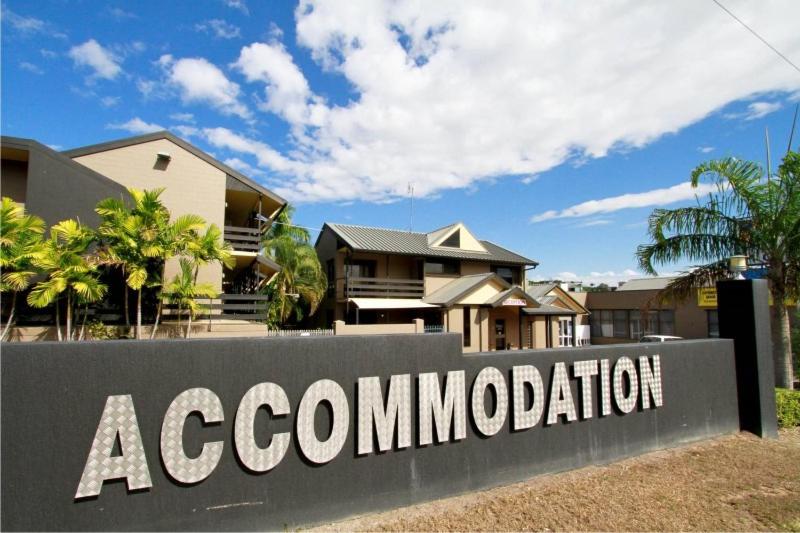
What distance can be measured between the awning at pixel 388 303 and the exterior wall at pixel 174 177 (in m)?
7.35

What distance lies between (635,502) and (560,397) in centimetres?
159

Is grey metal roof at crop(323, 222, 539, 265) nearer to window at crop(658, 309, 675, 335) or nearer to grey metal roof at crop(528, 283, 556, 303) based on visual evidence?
grey metal roof at crop(528, 283, 556, 303)

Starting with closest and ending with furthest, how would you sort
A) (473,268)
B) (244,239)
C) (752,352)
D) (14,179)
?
(752,352), (14,179), (244,239), (473,268)

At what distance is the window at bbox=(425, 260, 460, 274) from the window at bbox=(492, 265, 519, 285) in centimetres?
276

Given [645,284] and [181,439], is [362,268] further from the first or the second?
[645,284]

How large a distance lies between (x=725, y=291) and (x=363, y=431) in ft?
29.4

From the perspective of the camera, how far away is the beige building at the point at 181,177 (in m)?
13.2

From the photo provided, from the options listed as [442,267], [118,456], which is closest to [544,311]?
[442,267]

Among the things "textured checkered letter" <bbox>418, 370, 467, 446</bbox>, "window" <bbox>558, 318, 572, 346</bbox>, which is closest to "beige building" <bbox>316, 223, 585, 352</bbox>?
"window" <bbox>558, 318, 572, 346</bbox>

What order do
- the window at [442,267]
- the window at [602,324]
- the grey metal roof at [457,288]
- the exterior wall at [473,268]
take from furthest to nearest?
the window at [602,324], the exterior wall at [473,268], the window at [442,267], the grey metal roof at [457,288]

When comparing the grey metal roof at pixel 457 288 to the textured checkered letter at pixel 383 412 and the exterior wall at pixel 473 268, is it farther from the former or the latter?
the textured checkered letter at pixel 383 412

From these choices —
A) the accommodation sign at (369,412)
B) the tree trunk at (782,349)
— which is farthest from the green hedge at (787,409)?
the accommodation sign at (369,412)

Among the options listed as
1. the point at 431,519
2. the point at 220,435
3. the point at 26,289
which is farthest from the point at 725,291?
the point at 26,289

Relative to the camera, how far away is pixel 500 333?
73.7 ft
